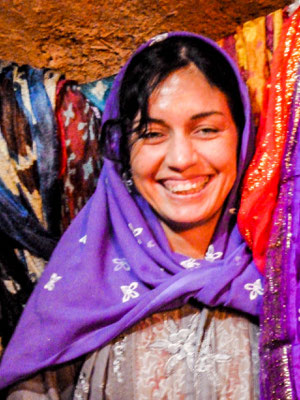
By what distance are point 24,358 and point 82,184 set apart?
54 cm

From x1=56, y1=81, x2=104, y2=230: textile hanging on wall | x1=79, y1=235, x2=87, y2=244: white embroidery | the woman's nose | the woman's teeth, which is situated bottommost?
x1=79, y1=235, x2=87, y2=244: white embroidery

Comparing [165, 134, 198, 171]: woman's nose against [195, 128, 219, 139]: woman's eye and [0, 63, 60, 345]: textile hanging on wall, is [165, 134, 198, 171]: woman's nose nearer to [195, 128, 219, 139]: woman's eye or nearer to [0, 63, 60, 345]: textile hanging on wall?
[195, 128, 219, 139]: woman's eye

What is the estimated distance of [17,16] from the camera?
1367 millimetres

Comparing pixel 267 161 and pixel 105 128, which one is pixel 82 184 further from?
pixel 267 161

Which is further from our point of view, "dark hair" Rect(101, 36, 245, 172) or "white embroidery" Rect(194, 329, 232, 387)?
"dark hair" Rect(101, 36, 245, 172)

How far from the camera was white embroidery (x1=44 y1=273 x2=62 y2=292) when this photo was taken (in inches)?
47.6

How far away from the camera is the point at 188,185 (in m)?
1.18

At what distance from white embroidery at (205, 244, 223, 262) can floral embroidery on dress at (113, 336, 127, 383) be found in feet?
0.96

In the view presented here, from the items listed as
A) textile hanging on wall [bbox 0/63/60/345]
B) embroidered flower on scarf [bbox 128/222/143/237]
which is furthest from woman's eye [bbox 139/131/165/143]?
textile hanging on wall [bbox 0/63/60/345]

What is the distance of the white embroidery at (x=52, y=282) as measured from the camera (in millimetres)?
1208

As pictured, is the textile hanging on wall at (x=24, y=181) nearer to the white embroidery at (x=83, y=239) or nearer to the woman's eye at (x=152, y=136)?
the white embroidery at (x=83, y=239)

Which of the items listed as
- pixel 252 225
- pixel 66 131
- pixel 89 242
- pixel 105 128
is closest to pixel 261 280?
pixel 252 225

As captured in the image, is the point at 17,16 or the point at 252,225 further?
the point at 17,16

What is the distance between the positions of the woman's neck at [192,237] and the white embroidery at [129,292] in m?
0.16
